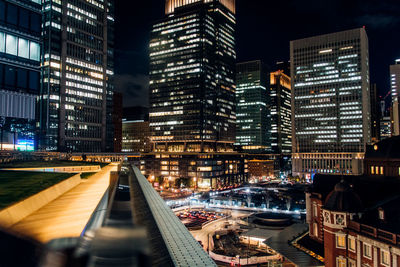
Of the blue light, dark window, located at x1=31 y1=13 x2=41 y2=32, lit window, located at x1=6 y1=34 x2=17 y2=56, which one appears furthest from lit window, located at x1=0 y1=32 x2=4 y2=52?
the blue light

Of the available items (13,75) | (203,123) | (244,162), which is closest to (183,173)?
(203,123)

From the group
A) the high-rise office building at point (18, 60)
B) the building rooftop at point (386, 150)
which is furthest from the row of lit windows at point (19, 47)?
the building rooftop at point (386, 150)

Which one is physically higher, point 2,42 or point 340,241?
point 2,42

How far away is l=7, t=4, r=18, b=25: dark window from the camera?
2354cm

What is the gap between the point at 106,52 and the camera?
136000 millimetres

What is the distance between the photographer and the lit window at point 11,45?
23.0 meters

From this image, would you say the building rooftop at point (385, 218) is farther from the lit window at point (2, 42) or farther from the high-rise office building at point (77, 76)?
the high-rise office building at point (77, 76)

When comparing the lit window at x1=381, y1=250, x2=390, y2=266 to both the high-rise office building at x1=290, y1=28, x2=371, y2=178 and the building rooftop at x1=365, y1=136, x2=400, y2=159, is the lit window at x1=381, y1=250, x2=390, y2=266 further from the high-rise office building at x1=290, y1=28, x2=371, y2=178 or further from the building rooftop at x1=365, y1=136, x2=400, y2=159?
the high-rise office building at x1=290, y1=28, x2=371, y2=178

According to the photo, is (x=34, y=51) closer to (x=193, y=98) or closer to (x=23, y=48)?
(x=23, y=48)

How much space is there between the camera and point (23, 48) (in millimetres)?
24000

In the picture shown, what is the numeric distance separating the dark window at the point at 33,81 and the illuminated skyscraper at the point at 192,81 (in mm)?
132695

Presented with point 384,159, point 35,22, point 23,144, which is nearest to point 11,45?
point 35,22

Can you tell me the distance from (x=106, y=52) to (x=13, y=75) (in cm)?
12155

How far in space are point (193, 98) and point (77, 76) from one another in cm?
6090
